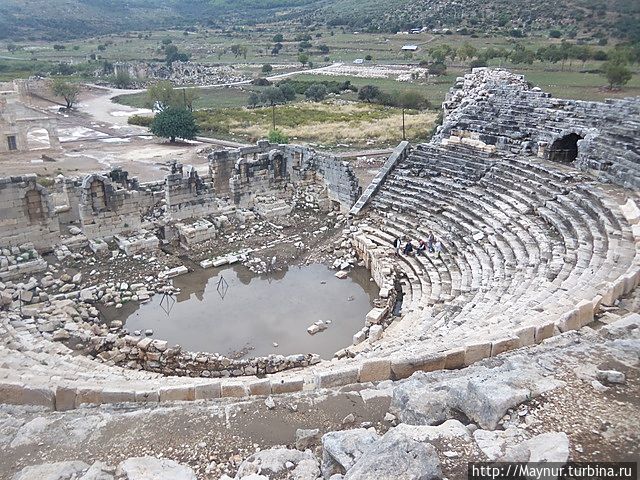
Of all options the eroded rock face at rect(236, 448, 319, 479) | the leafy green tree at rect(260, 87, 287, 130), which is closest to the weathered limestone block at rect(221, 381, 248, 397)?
the eroded rock face at rect(236, 448, 319, 479)

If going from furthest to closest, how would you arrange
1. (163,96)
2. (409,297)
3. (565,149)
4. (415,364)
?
1. (163,96)
2. (565,149)
3. (409,297)
4. (415,364)

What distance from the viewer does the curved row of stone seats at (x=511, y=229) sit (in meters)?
10.2

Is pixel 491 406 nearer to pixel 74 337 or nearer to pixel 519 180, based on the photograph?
pixel 74 337

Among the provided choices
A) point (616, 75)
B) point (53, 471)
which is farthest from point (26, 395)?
point (616, 75)

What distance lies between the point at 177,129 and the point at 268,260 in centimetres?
2153

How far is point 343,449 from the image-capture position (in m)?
5.32

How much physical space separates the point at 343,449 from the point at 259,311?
9.54 meters

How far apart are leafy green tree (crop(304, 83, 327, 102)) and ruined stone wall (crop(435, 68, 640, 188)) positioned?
31627mm

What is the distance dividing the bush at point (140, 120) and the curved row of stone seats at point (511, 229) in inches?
1124

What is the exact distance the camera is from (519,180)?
1775cm

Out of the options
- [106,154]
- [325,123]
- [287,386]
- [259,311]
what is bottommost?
[259,311]

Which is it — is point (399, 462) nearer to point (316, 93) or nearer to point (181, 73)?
point (316, 93)

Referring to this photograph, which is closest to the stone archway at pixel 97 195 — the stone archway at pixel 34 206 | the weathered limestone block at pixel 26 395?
the stone archway at pixel 34 206

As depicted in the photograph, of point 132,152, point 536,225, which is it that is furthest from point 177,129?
point 536,225
